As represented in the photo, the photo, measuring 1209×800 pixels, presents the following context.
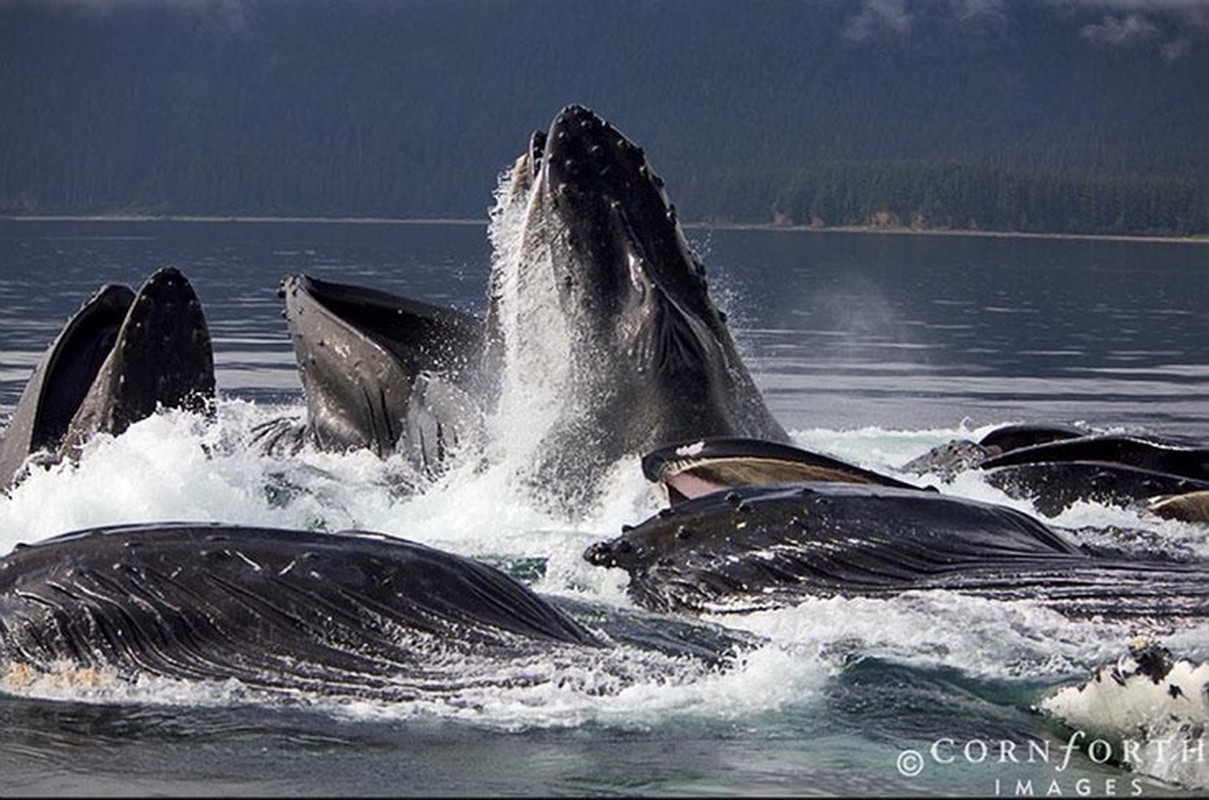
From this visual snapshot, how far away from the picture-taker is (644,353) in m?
12.0

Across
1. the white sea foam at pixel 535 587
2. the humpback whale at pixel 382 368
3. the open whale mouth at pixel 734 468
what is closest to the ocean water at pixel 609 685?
the white sea foam at pixel 535 587

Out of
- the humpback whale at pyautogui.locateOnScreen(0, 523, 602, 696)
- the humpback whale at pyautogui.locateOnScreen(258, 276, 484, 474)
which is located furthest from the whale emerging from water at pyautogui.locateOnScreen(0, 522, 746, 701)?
the humpback whale at pyautogui.locateOnScreen(258, 276, 484, 474)

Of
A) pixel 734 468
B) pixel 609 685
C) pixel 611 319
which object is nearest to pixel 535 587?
pixel 734 468

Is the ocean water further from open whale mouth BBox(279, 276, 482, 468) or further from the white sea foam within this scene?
open whale mouth BBox(279, 276, 482, 468)

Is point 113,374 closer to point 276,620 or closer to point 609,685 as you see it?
point 276,620

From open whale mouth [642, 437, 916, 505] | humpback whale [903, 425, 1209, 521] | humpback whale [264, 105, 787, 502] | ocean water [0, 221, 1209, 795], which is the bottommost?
ocean water [0, 221, 1209, 795]

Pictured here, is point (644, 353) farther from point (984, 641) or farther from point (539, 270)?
point (984, 641)

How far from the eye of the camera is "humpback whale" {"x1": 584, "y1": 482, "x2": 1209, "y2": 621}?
888 centimetres

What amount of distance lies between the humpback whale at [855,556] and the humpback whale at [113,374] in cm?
388

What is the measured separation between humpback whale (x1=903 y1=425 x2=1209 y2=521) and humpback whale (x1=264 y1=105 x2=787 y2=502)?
1297 millimetres

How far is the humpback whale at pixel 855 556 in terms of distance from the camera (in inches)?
350

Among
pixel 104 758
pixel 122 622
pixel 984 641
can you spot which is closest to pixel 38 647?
pixel 122 622

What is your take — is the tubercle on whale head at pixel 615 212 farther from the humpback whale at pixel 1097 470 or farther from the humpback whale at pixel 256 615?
the humpback whale at pixel 256 615

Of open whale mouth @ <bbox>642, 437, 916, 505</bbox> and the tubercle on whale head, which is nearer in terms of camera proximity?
open whale mouth @ <bbox>642, 437, 916, 505</bbox>
